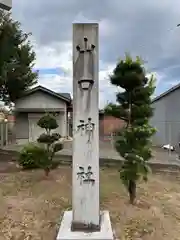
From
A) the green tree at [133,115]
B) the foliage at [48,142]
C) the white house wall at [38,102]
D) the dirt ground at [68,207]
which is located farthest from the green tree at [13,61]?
the green tree at [133,115]

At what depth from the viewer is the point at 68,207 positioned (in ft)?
21.8

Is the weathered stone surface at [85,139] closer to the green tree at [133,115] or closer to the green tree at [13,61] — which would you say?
the green tree at [133,115]

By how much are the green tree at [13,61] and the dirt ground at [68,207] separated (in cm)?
573

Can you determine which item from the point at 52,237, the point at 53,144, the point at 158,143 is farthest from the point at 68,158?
the point at 158,143

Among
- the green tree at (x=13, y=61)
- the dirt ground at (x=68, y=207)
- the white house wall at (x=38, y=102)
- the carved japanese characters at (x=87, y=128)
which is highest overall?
the green tree at (x=13, y=61)

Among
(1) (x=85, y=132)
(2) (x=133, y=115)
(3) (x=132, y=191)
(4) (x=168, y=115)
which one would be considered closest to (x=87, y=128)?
(1) (x=85, y=132)

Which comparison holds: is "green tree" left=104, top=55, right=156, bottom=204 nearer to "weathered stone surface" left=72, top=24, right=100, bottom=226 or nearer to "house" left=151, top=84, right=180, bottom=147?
"weathered stone surface" left=72, top=24, right=100, bottom=226

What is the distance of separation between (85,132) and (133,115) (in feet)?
7.27

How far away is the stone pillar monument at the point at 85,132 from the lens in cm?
497

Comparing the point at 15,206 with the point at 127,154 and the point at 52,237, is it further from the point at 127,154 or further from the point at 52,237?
the point at 127,154

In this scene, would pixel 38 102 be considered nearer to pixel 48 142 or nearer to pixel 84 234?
pixel 48 142

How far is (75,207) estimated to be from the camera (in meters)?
5.02

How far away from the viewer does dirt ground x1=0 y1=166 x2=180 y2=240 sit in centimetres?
561

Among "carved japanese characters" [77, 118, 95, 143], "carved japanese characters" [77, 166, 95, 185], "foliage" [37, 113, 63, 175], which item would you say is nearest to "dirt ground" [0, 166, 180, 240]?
"foliage" [37, 113, 63, 175]
